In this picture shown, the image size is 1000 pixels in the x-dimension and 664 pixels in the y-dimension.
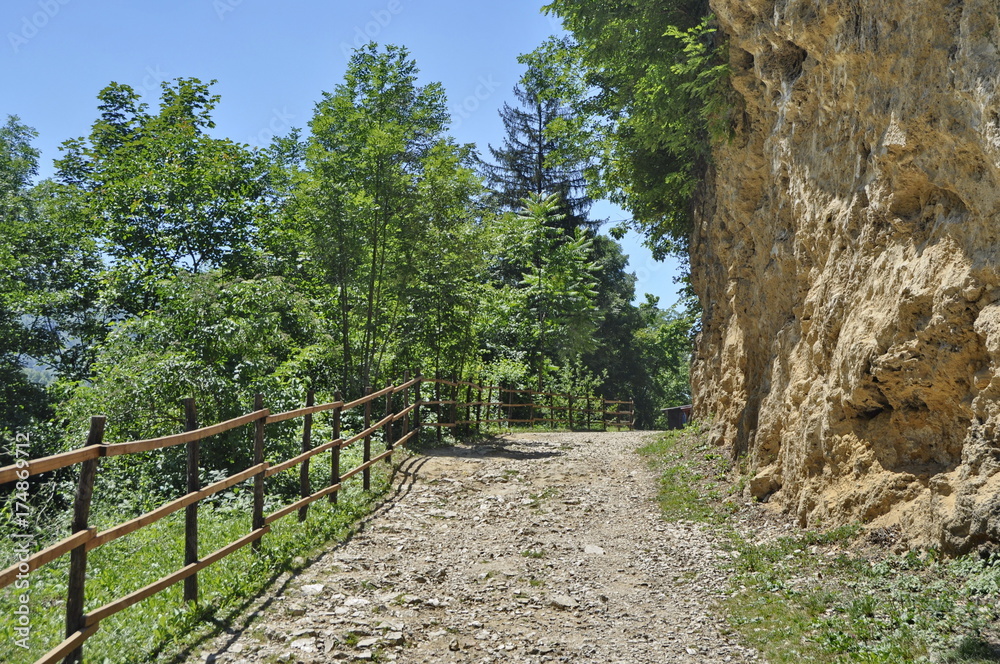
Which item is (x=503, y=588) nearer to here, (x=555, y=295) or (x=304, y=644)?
(x=304, y=644)

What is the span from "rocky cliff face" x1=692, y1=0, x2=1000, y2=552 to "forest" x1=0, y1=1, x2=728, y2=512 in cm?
235

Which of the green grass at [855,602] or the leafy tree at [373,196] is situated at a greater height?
the leafy tree at [373,196]

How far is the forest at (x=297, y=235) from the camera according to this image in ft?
41.3

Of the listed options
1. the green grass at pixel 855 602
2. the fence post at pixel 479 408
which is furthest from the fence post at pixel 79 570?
the fence post at pixel 479 408

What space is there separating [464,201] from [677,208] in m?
4.82

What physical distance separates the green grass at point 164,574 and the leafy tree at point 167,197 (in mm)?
9514

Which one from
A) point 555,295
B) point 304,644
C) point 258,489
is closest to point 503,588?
point 304,644

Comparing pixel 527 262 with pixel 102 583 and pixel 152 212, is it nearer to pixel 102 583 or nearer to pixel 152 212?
pixel 152 212

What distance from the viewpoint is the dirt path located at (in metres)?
5.49

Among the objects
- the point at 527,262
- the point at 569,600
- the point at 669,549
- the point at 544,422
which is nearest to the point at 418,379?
the point at 669,549

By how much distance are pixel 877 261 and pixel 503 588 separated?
5.04m

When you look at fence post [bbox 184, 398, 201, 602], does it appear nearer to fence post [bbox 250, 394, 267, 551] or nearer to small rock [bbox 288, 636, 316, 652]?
small rock [bbox 288, 636, 316, 652]

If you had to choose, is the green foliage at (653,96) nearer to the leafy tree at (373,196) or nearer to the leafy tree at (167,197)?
the leafy tree at (373,196)

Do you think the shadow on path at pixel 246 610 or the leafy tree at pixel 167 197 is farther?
the leafy tree at pixel 167 197
